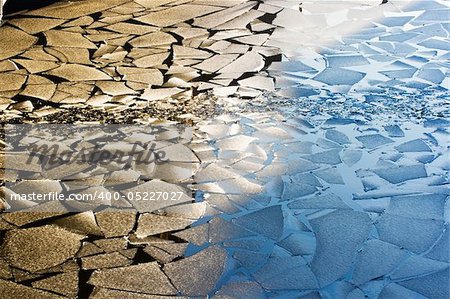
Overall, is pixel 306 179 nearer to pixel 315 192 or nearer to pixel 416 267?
pixel 315 192

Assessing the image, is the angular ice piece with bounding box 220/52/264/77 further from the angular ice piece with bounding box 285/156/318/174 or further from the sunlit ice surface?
the angular ice piece with bounding box 285/156/318/174

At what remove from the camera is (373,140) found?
467 cm

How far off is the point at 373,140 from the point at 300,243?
142 centimetres

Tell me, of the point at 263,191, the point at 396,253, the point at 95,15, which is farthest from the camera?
the point at 95,15

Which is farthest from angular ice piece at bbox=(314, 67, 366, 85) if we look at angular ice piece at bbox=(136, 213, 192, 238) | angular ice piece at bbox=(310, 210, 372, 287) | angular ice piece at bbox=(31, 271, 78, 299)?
angular ice piece at bbox=(31, 271, 78, 299)

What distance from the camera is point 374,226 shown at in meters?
3.70

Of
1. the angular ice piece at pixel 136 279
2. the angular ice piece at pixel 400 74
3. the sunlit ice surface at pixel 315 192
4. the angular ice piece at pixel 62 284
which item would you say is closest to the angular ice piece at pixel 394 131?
the sunlit ice surface at pixel 315 192

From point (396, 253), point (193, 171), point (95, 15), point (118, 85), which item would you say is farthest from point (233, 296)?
point (95, 15)

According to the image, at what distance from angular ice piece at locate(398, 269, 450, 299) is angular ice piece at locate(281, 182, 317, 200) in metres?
0.97

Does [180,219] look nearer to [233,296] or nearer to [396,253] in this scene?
[233,296]

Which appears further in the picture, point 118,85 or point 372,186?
point 118,85

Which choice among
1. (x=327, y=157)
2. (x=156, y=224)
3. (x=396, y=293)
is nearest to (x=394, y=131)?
(x=327, y=157)

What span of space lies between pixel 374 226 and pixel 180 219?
114 centimetres

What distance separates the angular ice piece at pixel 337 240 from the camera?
3330 mm
